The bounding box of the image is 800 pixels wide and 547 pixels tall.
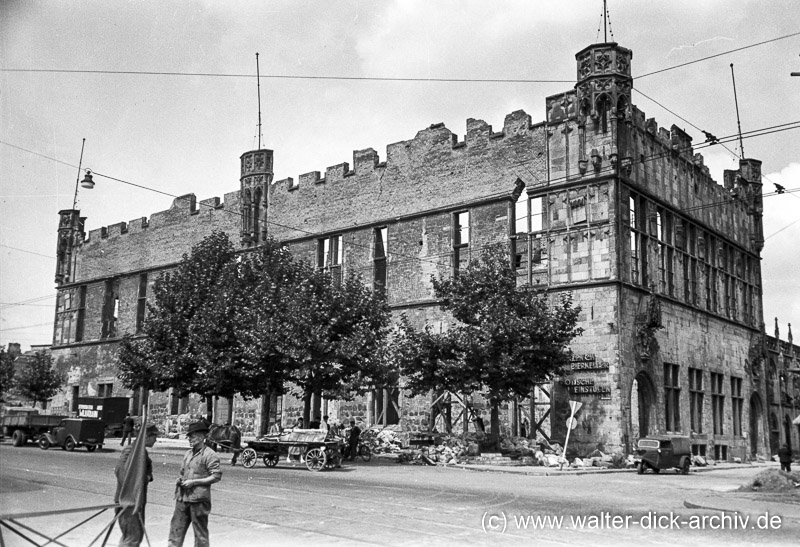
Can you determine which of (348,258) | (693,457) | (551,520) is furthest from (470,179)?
(551,520)

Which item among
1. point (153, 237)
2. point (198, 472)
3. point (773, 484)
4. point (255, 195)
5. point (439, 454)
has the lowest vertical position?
point (439, 454)

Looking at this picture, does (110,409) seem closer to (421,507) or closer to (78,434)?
(78,434)

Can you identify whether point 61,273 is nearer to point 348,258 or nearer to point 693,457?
point 348,258

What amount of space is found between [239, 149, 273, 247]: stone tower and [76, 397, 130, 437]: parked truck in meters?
10.6

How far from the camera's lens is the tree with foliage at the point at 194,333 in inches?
1142

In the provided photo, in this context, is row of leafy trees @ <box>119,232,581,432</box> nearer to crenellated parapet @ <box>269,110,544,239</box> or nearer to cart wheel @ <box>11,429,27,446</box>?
crenellated parapet @ <box>269,110,544,239</box>

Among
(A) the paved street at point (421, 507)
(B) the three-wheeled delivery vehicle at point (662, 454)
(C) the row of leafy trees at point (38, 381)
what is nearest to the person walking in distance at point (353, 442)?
(A) the paved street at point (421, 507)

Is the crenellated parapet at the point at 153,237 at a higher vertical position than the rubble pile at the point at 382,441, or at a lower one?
higher

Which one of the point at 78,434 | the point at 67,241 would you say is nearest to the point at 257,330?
the point at 78,434

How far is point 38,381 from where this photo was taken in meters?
46.2

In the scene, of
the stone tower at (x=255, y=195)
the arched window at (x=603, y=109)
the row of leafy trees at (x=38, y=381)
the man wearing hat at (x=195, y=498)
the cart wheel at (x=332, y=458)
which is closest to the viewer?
the man wearing hat at (x=195, y=498)

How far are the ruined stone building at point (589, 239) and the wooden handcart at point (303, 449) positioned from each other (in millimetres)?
7688

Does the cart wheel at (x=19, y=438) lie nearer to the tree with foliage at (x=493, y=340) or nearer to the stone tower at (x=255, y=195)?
the stone tower at (x=255, y=195)

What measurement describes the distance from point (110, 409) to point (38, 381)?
8.05 m
